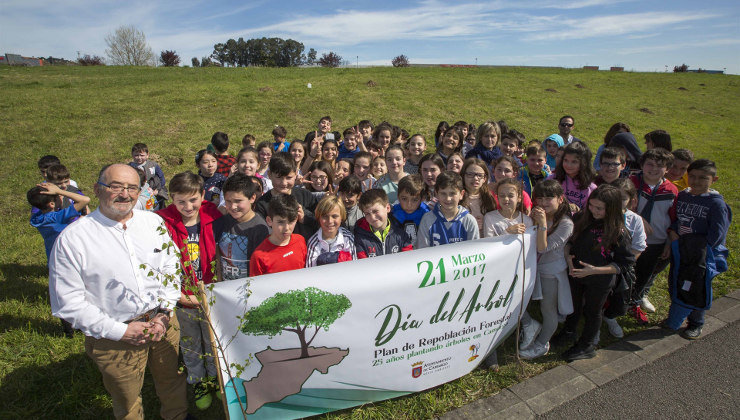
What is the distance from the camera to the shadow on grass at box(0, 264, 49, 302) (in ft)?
17.0

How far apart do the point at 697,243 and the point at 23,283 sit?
911 cm

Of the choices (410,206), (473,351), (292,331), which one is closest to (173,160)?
(410,206)

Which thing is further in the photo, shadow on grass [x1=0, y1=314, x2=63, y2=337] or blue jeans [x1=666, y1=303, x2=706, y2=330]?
shadow on grass [x1=0, y1=314, x2=63, y2=337]

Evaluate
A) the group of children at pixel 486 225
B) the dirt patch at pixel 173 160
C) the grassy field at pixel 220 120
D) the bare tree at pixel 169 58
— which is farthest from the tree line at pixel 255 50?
the group of children at pixel 486 225

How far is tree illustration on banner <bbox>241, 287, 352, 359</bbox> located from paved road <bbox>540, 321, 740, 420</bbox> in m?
2.20

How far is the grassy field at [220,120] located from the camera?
365 centimetres

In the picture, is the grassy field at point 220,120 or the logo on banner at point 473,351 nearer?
the logo on banner at point 473,351

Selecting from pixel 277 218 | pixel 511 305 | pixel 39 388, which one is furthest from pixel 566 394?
pixel 39 388

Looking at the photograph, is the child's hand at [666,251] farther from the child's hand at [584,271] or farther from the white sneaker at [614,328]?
the child's hand at [584,271]

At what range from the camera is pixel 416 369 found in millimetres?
3297

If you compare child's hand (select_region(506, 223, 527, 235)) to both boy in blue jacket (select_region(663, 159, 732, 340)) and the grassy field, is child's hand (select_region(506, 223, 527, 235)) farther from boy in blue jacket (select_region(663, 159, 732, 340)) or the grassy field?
boy in blue jacket (select_region(663, 159, 732, 340))

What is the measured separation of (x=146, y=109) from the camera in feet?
53.2

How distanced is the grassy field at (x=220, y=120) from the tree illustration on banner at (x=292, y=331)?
71 cm

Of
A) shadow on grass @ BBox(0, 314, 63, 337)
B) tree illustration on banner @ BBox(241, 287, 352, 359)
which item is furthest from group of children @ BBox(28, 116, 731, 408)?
shadow on grass @ BBox(0, 314, 63, 337)
